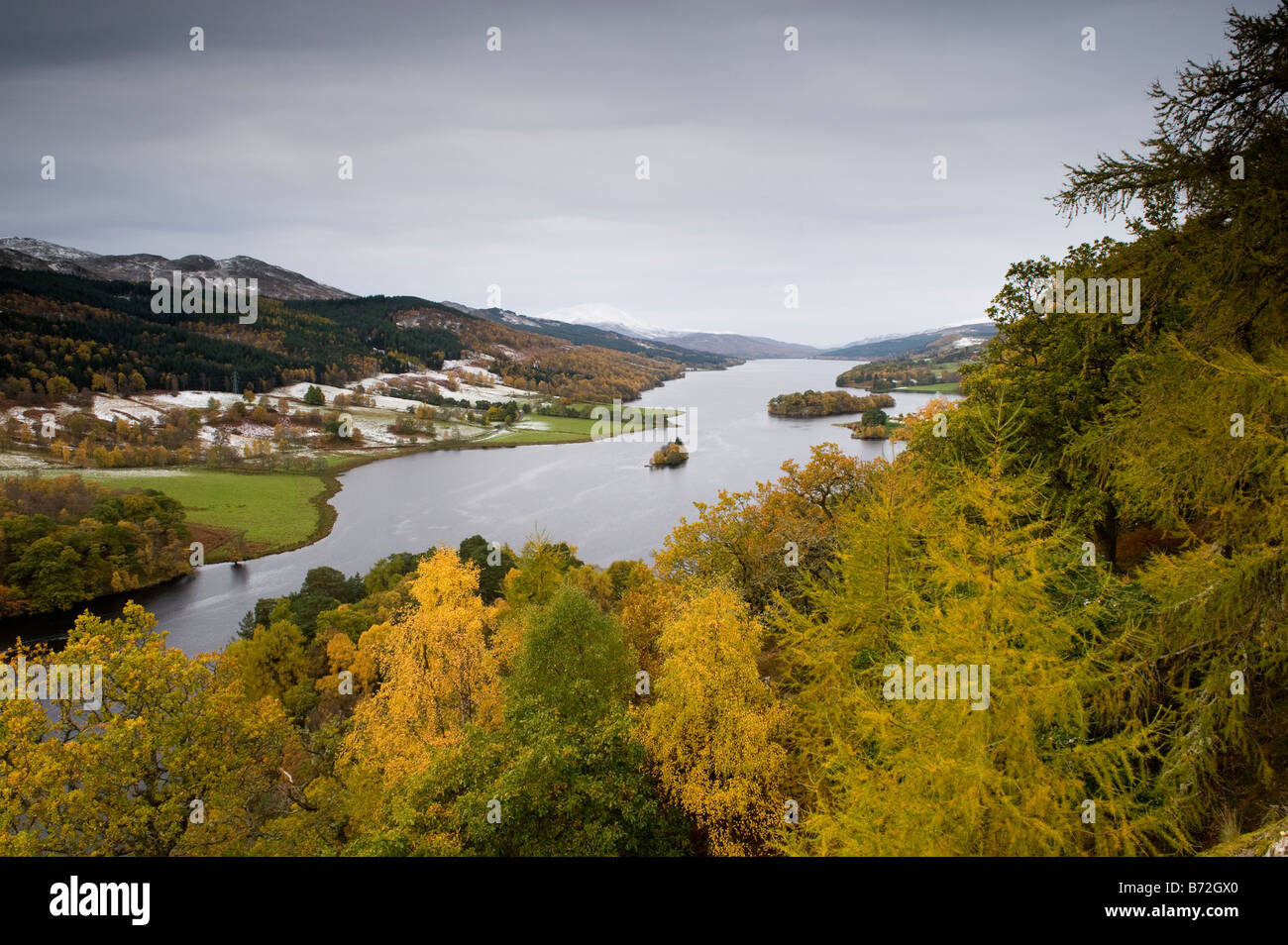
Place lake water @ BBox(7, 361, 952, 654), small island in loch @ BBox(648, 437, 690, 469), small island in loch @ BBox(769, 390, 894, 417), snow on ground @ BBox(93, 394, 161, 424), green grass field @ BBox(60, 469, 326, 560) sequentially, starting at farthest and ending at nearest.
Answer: small island in loch @ BBox(769, 390, 894, 417), snow on ground @ BBox(93, 394, 161, 424), small island in loch @ BBox(648, 437, 690, 469), green grass field @ BBox(60, 469, 326, 560), lake water @ BBox(7, 361, 952, 654)

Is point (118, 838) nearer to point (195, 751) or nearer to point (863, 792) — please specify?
point (195, 751)

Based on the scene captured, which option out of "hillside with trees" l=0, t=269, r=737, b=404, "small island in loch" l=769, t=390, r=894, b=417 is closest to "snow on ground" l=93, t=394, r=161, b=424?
"hillside with trees" l=0, t=269, r=737, b=404

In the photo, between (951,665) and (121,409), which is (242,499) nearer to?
(121,409)

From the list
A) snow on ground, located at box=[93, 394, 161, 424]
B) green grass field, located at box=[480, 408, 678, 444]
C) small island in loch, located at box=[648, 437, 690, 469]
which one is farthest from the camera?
green grass field, located at box=[480, 408, 678, 444]

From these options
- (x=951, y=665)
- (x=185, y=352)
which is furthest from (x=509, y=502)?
(x=185, y=352)

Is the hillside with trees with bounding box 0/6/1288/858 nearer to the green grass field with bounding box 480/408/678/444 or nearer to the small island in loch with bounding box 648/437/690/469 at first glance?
the small island in loch with bounding box 648/437/690/469
